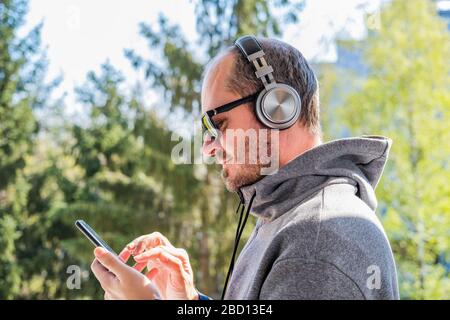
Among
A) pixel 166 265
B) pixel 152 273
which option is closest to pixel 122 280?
pixel 166 265

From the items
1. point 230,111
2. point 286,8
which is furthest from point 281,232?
point 286,8

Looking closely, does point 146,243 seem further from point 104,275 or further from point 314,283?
point 314,283

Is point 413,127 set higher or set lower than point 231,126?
higher

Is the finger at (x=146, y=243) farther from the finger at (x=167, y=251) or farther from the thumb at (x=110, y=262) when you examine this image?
the thumb at (x=110, y=262)

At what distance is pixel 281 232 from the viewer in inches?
31.5

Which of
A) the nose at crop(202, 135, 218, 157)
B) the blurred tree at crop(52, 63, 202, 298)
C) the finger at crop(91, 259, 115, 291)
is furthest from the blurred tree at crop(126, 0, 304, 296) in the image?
the finger at crop(91, 259, 115, 291)

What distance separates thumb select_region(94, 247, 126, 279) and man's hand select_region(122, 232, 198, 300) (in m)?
0.10

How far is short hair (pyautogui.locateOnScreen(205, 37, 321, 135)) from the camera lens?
3.14ft

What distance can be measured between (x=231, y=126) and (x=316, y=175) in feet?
0.50

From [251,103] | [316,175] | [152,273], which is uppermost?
[251,103]

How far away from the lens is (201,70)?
727 cm

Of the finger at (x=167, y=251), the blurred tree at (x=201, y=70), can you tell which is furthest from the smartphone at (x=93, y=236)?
the blurred tree at (x=201, y=70)
